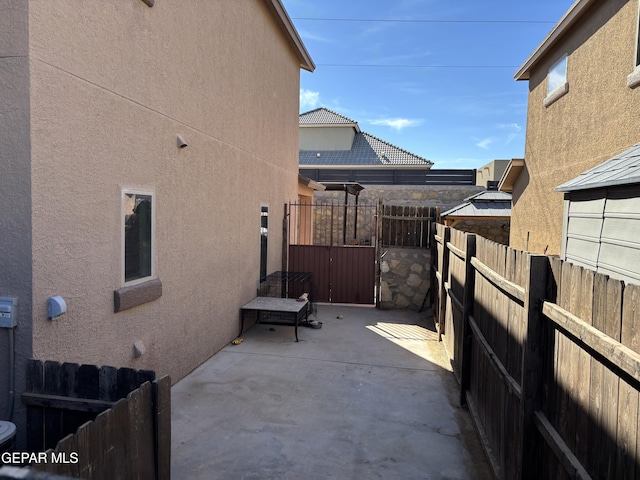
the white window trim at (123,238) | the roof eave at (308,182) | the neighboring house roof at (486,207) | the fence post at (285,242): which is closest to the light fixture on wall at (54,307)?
the white window trim at (123,238)

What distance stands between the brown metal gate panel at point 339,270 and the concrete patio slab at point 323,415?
3045mm

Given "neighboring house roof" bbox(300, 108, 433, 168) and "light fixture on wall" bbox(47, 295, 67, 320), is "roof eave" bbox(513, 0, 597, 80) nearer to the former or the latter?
"light fixture on wall" bbox(47, 295, 67, 320)

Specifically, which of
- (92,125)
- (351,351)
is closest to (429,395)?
(351,351)

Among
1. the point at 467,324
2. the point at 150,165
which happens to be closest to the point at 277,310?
the point at 467,324

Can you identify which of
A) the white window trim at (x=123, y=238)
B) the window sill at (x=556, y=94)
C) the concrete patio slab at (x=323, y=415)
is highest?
the window sill at (x=556, y=94)

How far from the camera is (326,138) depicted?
24734 millimetres

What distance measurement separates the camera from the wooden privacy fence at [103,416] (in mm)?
2088

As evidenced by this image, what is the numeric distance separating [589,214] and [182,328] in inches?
206

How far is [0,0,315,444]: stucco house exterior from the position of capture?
312 cm

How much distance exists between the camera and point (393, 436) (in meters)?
4.28

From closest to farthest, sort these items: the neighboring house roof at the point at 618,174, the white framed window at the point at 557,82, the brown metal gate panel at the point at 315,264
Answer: the neighboring house roof at the point at 618,174 < the white framed window at the point at 557,82 < the brown metal gate panel at the point at 315,264

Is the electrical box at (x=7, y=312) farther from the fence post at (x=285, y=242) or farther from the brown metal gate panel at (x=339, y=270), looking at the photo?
the brown metal gate panel at (x=339, y=270)

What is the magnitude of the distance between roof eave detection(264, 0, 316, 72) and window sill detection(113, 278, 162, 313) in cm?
631

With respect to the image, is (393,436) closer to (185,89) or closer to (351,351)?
(351,351)
